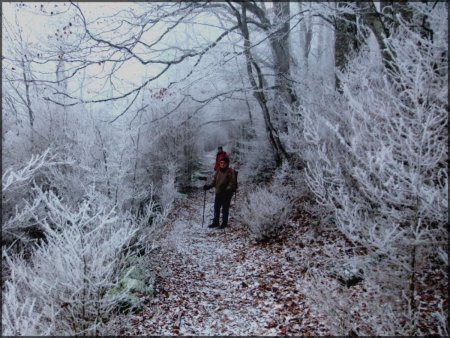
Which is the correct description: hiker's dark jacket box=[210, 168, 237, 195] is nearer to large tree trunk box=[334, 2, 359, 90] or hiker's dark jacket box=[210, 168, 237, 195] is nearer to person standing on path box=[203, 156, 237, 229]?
person standing on path box=[203, 156, 237, 229]

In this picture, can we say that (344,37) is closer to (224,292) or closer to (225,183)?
(225,183)

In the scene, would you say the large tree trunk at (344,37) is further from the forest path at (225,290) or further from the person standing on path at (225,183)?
the forest path at (225,290)

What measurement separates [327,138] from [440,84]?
142 inches

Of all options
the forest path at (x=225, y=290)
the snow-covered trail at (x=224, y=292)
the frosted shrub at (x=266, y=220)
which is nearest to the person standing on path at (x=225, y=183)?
the forest path at (x=225, y=290)

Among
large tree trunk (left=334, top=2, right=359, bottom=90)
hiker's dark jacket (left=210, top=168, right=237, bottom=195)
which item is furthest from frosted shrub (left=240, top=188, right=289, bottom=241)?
large tree trunk (left=334, top=2, right=359, bottom=90)

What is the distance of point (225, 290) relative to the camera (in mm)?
5301

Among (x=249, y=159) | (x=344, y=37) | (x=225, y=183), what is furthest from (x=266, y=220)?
(x=249, y=159)

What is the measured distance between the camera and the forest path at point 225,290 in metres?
4.22

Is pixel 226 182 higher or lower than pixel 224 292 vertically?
higher

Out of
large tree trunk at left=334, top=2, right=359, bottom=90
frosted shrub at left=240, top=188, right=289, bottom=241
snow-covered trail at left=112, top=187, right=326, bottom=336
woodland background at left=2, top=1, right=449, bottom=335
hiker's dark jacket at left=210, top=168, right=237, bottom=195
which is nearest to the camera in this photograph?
woodland background at left=2, top=1, right=449, bottom=335

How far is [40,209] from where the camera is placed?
732 cm

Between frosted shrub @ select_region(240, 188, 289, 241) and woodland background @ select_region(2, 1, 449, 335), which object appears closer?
woodland background @ select_region(2, 1, 449, 335)

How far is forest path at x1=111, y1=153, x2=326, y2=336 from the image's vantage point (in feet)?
13.8

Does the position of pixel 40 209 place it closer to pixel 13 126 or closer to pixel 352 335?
pixel 13 126
